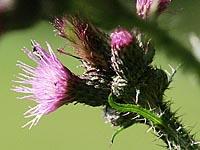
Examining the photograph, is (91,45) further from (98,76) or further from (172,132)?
(172,132)

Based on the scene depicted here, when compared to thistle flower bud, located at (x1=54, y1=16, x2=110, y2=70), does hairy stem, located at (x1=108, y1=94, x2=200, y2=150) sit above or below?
below

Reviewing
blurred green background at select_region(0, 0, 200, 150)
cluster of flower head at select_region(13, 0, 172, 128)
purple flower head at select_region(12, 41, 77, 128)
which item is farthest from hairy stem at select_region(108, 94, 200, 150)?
blurred green background at select_region(0, 0, 200, 150)

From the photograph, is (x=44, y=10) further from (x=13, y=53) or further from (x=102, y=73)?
(x=13, y=53)

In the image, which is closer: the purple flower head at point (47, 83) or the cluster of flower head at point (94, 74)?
the cluster of flower head at point (94, 74)

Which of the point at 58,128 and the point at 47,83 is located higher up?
the point at 47,83

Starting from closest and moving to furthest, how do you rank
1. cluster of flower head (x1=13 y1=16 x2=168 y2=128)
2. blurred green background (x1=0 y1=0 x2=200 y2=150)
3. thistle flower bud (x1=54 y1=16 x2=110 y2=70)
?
1. thistle flower bud (x1=54 y1=16 x2=110 y2=70)
2. cluster of flower head (x1=13 y1=16 x2=168 y2=128)
3. blurred green background (x1=0 y1=0 x2=200 y2=150)

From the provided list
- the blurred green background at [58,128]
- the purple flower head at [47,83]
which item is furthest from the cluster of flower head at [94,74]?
the blurred green background at [58,128]

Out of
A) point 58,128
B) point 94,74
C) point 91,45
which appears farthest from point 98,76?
point 58,128

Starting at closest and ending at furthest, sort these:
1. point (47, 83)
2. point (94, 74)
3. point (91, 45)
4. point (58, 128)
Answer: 1. point (91, 45)
2. point (94, 74)
3. point (47, 83)
4. point (58, 128)

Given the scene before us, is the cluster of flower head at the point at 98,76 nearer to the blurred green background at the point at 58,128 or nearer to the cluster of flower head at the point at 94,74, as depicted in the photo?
the cluster of flower head at the point at 94,74

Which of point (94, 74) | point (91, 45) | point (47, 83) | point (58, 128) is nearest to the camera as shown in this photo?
point (91, 45)

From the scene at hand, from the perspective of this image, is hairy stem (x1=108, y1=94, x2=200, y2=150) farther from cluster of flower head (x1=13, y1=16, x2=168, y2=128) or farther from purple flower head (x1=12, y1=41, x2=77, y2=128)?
purple flower head (x1=12, y1=41, x2=77, y2=128)

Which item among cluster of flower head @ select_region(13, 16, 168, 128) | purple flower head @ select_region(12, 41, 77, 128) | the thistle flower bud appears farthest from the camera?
purple flower head @ select_region(12, 41, 77, 128)
